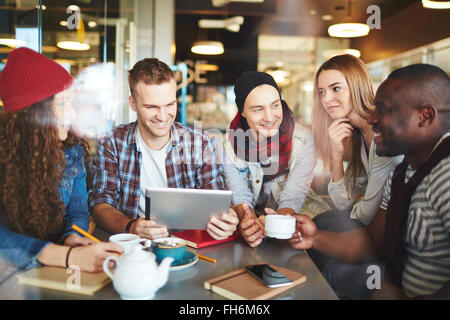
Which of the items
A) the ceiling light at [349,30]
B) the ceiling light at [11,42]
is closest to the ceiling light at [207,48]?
the ceiling light at [349,30]

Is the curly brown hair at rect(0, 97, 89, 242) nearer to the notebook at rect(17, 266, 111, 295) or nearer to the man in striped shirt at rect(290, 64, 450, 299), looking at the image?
the notebook at rect(17, 266, 111, 295)

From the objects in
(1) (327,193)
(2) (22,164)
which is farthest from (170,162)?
(1) (327,193)

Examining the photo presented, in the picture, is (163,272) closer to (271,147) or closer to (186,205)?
(186,205)

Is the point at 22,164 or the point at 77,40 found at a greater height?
the point at 77,40

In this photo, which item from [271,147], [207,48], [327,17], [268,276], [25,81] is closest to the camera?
[268,276]

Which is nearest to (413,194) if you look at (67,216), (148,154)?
(148,154)

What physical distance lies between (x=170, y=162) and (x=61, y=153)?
551 millimetres

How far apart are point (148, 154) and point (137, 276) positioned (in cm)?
97

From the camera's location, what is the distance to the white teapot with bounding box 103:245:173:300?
845 mm

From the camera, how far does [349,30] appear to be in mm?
1785

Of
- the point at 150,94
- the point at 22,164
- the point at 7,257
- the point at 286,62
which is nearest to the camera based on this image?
the point at 7,257

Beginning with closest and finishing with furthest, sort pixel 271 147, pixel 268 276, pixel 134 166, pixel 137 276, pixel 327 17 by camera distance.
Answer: pixel 137 276 < pixel 268 276 < pixel 134 166 < pixel 271 147 < pixel 327 17

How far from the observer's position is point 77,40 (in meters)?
2.17
